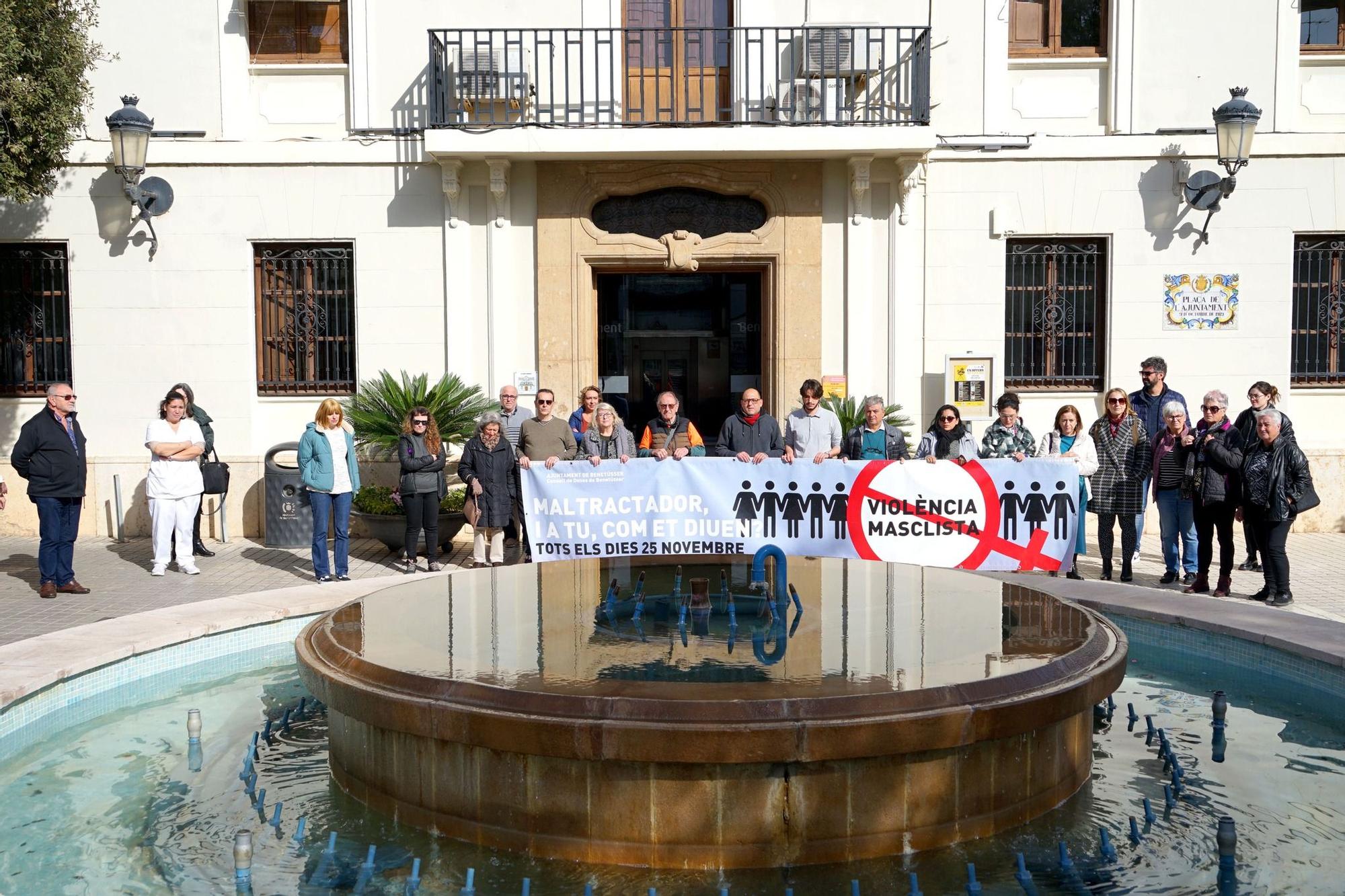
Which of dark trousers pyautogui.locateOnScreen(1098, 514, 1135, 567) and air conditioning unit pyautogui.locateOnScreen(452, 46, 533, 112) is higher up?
air conditioning unit pyautogui.locateOnScreen(452, 46, 533, 112)

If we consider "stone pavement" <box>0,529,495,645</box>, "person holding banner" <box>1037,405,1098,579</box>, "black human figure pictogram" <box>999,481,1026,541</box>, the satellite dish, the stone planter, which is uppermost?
the satellite dish

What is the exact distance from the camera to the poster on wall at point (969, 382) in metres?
14.2

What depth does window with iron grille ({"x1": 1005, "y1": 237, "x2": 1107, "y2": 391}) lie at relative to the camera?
14688 mm

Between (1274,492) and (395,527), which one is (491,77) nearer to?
(395,527)

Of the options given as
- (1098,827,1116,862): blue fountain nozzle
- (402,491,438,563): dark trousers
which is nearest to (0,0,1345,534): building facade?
(402,491,438,563): dark trousers

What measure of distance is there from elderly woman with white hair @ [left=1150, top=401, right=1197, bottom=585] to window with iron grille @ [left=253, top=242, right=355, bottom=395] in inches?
345

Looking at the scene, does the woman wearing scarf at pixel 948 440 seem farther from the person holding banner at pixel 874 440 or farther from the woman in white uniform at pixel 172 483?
the woman in white uniform at pixel 172 483

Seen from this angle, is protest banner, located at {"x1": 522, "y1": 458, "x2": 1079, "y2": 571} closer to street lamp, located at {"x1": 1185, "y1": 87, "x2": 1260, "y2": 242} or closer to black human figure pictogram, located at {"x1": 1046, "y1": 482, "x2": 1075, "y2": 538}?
black human figure pictogram, located at {"x1": 1046, "y1": 482, "x2": 1075, "y2": 538}

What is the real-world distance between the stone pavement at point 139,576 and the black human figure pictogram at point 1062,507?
16.1 ft

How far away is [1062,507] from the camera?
35.5ft

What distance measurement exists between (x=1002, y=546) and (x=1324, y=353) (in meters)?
6.45

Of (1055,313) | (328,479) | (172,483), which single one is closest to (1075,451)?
(1055,313)

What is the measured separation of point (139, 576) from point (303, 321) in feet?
13.3

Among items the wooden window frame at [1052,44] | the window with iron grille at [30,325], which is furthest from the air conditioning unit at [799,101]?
the window with iron grille at [30,325]
